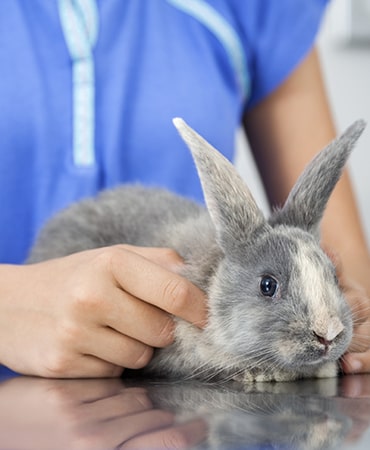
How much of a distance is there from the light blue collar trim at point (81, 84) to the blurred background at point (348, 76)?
0.98m

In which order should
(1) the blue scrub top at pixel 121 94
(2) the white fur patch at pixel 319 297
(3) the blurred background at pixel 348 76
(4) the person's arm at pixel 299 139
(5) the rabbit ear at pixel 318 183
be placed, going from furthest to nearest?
1. (3) the blurred background at pixel 348 76
2. (4) the person's arm at pixel 299 139
3. (1) the blue scrub top at pixel 121 94
4. (5) the rabbit ear at pixel 318 183
5. (2) the white fur patch at pixel 319 297

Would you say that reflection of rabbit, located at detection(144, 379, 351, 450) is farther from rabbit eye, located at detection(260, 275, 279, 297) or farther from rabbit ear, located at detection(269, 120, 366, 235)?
rabbit ear, located at detection(269, 120, 366, 235)

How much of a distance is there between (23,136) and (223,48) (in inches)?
16.1

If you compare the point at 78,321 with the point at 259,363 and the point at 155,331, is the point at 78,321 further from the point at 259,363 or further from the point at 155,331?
the point at 259,363

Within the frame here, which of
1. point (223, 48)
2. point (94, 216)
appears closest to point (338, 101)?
point (223, 48)

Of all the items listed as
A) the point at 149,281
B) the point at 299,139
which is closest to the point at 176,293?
the point at 149,281

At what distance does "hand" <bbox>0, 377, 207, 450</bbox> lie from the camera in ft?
1.89

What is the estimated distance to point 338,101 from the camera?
234cm

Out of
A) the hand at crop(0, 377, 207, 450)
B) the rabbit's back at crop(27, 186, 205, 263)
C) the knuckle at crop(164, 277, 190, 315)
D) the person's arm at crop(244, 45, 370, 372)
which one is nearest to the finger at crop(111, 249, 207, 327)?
the knuckle at crop(164, 277, 190, 315)

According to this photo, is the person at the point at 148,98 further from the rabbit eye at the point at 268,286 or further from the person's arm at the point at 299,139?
the rabbit eye at the point at 268,286

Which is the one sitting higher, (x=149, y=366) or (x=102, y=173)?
(x=102, y=173)

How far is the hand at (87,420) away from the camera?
575 mm

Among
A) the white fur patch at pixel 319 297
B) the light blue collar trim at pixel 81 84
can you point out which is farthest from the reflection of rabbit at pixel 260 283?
the light blue collar trim at pixel 81 84

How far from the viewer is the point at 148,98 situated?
138 centimetres
